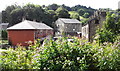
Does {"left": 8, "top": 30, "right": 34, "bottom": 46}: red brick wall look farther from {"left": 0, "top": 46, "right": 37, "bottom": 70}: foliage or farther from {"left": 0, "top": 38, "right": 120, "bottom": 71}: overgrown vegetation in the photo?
{"left": 0, "top": 38, "right": 120, "bottom": 71}: overgrown vegetation

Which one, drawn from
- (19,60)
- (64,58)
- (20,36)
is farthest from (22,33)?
(64,58)

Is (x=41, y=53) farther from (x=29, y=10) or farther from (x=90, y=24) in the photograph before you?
(x=29, y=10)

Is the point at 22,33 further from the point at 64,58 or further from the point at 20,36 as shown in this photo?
the point at 64,58

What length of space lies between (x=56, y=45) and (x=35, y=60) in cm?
52

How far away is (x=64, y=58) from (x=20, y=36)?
19332 mm

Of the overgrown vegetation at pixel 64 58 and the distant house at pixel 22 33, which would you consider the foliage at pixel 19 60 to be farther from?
the distant house at pixel 22 33

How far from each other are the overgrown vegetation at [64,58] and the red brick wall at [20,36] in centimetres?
1811

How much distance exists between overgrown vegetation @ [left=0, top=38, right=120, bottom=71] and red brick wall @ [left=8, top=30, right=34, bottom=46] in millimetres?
18105

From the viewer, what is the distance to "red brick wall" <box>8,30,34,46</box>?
70.5 ft

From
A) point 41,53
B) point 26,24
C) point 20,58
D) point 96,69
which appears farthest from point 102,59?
point 26,24

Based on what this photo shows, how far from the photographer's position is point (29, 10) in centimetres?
3039

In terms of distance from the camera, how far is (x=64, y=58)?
3354mm

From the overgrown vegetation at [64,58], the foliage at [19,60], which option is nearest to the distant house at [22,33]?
the foliage at [19,60]

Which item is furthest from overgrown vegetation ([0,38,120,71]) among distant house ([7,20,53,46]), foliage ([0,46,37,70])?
distant house ([7,20,53,46])
